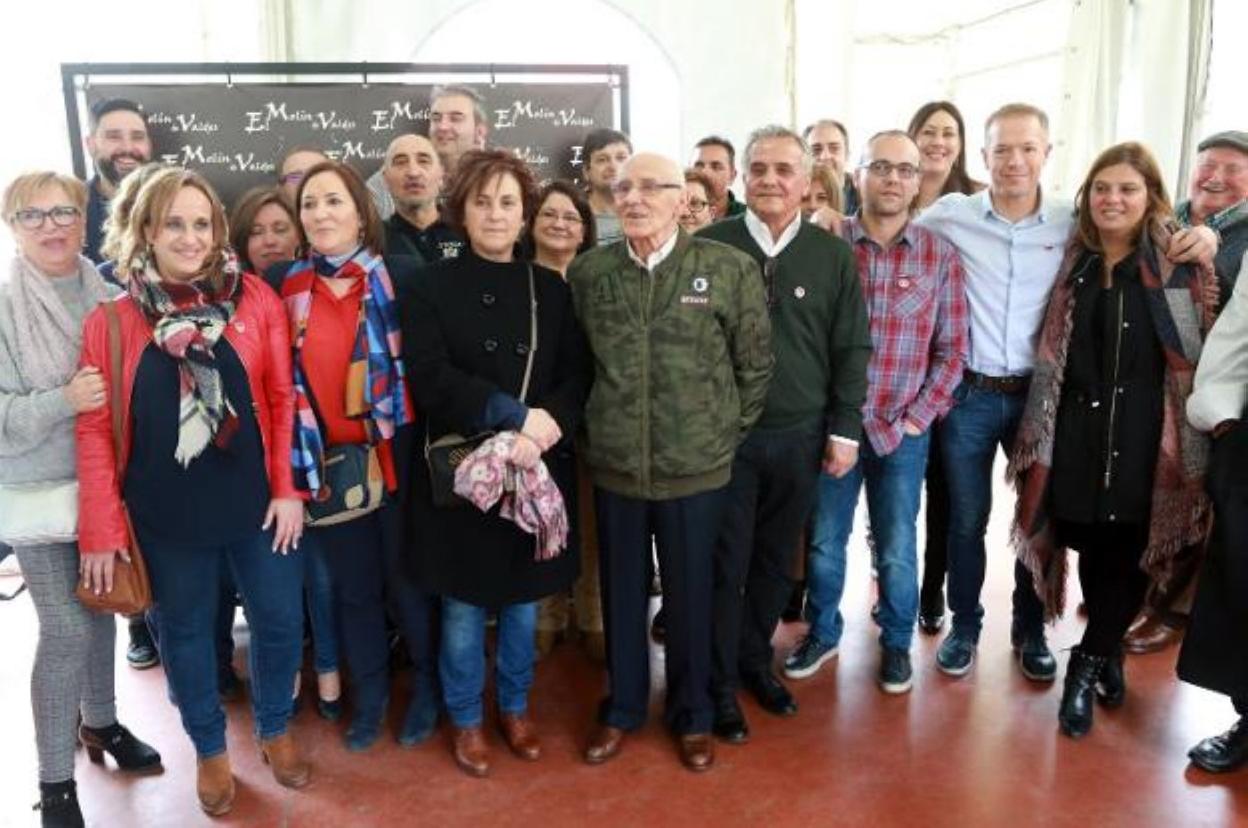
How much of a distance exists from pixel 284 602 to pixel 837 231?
2031 millimetres

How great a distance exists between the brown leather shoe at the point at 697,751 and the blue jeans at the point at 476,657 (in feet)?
1.62

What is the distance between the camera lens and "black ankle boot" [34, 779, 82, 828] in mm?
2350

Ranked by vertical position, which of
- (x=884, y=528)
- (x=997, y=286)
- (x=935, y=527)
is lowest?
(x=935, y=527)

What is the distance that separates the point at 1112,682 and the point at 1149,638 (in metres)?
0.53

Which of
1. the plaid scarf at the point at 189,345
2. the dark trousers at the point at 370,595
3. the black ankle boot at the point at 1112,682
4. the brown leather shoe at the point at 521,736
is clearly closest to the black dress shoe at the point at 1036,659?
the black ankle boot at the point at 1112,682

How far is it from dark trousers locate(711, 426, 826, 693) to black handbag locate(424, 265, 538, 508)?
699mm

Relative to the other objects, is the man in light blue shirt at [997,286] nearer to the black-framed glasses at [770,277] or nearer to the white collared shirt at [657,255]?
the black-framed glasses at [770,277]

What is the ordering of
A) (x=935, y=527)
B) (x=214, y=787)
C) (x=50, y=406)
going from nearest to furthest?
(x=50, y=406) → (x=214, y=787) → (x=935, y=527)

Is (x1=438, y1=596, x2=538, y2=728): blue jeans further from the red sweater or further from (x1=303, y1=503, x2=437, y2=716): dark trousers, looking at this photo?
the red sweater

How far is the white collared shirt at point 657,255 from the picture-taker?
239 cm

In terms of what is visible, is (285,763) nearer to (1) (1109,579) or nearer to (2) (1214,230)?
(1) (1109,579)

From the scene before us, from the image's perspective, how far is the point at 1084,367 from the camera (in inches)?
105

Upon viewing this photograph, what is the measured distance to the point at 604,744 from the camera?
268 centimetres

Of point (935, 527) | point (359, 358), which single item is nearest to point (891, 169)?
point (935, 527)
